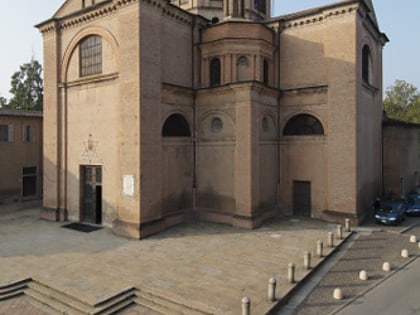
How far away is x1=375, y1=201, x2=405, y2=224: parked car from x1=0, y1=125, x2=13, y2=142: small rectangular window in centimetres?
2413

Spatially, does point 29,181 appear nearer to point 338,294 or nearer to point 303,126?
point 303,126


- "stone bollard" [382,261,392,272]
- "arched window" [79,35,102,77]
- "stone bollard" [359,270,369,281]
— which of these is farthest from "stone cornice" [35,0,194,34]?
"stone bollard" [382,261,392,272]

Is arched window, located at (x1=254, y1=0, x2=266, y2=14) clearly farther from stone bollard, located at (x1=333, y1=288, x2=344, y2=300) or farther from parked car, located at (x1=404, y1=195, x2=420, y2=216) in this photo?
stone bollard, located at (x1=333, y1=288, x2=344, y2=300)

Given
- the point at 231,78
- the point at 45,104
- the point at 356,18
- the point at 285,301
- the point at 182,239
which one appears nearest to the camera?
the point at 285,301

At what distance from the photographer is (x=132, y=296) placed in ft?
31.3

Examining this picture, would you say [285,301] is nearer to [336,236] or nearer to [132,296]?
[132,296]

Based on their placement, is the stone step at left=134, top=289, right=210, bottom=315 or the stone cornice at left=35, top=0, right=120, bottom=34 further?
the stone cornice at left=35, top=0, right=120, bottom=34

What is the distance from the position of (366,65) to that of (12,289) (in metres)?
20.5

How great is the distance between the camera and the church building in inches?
599

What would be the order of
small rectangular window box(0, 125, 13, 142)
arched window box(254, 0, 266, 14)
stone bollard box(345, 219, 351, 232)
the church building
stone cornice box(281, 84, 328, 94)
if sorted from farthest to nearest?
1. small rectangular window box(0, 125, 13, 142)
2. arched window box(254, 0, 266, 14)
3. stone cornice box(281, 84, 328, 94)
4. stone bollard box(345, 219, 351, 232)
5. the church building

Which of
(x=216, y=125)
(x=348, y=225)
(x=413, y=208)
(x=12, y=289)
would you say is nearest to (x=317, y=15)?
(x=216, y=125)

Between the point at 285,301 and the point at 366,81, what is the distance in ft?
50.1

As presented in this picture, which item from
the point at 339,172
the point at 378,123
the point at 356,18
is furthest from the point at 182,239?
the point at 378,123

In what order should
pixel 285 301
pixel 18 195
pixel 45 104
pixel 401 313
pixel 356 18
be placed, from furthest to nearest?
1. pixel 18 195
2. pixel 45 104
3. pixel 356 18
4. pixel 285 301
5. pixel 401 313
